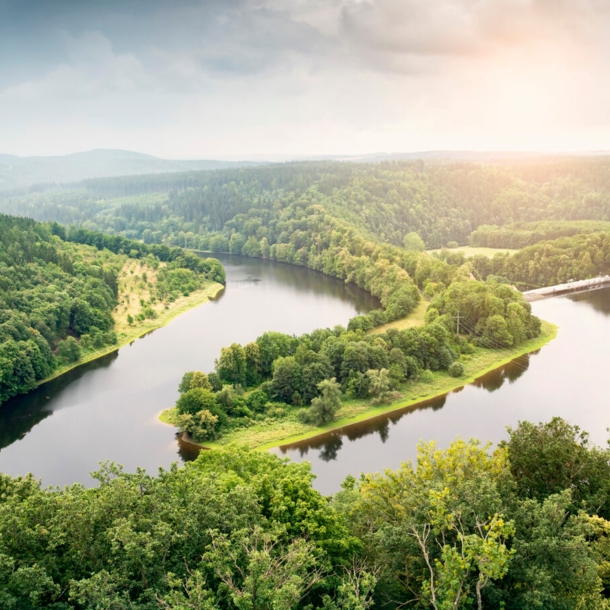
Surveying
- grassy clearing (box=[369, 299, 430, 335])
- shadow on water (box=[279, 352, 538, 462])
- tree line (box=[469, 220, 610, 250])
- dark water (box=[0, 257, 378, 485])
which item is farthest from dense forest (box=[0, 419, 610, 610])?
tree line (box=[469, 220, 610, 250])

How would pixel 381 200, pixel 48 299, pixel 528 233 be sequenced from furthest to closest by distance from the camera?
pixel 381 200 → pixel 528 233 → pixel 48 299

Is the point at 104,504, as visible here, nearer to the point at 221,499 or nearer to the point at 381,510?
the point at 221,499

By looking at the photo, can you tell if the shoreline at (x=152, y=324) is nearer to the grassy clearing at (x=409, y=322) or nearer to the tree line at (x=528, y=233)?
the grassy clearing at (x=409, y=322)

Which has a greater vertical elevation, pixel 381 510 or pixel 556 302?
pixel 381 510

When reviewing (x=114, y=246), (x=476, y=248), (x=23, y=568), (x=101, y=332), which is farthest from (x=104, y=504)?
(x=476, y=248)

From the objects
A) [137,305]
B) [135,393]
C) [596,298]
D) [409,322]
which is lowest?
[596,298]

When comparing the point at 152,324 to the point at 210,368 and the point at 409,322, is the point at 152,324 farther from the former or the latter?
the point at 409,322

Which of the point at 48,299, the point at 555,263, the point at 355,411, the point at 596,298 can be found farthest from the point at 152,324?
the point at 555,263
